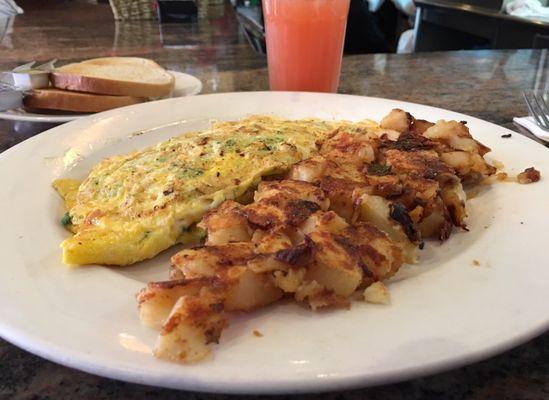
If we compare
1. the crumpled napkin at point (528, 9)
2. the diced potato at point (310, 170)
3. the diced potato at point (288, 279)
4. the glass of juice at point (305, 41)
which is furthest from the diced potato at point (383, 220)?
the crumpled napkin at point (528, 9)

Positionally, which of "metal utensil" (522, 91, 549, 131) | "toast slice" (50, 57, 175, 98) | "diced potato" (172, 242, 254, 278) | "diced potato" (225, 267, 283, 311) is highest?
"diced potato" (172, 242, 254, 278)

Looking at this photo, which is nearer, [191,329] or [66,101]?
[191,329]

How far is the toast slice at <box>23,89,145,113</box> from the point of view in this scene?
1.65 meters

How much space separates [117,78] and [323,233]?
4.62 ft

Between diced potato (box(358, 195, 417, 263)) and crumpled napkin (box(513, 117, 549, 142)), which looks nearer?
diced potato (box(358, 195, 417, 263))

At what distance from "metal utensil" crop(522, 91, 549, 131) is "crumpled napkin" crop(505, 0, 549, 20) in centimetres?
273

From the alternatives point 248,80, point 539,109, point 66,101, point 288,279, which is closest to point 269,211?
point 288,279

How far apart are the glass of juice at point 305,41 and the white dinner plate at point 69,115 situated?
0.34m

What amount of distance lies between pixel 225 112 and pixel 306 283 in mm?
997

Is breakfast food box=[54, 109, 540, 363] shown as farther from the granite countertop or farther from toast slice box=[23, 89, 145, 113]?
toast slice box=[23, 89, 145, 113]

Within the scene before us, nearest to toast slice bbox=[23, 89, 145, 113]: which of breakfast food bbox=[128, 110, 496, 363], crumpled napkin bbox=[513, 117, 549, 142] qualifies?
breakfast food bbox=[128, 110, 496, 363]

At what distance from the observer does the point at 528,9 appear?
4012 millimetres

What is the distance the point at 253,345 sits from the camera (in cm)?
59

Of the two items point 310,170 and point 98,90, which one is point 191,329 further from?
point 98,90
